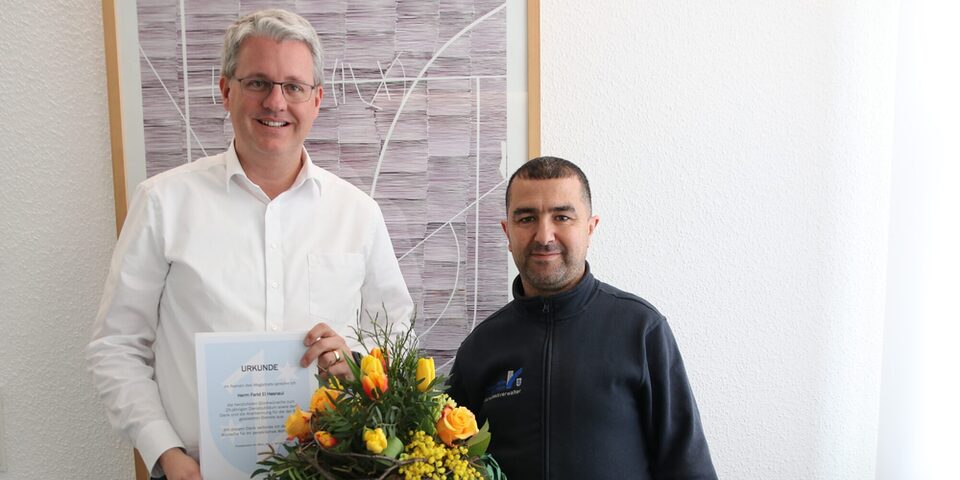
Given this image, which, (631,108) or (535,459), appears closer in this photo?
(535,459)

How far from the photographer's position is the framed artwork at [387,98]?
1605 millimetres

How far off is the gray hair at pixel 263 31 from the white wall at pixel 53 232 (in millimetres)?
612

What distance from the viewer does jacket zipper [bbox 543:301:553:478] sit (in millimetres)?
1260

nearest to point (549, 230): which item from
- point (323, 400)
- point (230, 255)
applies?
point (323, 400)

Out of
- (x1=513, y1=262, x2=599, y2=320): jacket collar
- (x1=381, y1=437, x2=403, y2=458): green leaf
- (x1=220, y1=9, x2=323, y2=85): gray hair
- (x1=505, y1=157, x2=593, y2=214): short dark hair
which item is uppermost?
(x1=220, y1=9, x2=323, y2=85): gray hair

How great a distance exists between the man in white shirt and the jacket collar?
41 cm

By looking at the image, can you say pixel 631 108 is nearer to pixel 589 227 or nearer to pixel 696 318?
pixel 589 227

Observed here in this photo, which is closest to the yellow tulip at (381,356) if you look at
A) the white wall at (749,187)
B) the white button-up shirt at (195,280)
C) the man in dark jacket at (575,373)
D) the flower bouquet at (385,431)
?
the flower bouquet at (385,431)

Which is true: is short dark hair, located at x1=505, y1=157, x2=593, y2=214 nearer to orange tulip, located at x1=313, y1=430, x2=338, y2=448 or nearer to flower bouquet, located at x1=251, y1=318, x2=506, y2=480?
flower bouquet, located at x1=251, y1=318, x2=506, y2=480

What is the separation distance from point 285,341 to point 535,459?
55cm

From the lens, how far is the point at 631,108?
5.41 ft

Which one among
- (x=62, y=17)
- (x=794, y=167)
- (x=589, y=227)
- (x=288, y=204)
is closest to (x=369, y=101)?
(x=288, y=204)

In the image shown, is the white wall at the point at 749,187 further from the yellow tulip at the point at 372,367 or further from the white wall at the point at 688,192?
the yellow tulip at the point at 372,367

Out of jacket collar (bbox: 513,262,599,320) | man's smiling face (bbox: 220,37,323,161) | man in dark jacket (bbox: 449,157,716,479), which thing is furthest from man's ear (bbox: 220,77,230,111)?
jacket collar (bbox: 513,262,599,320)
